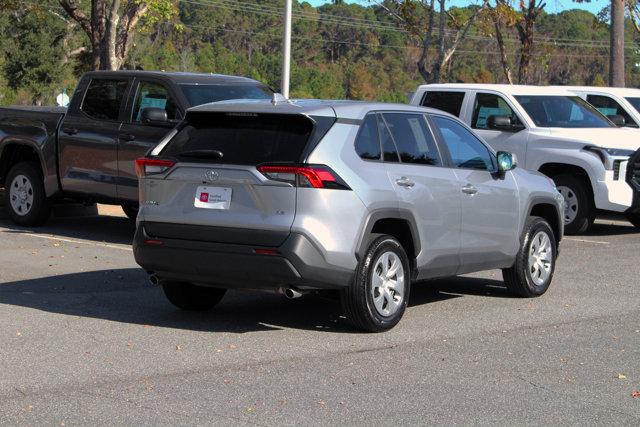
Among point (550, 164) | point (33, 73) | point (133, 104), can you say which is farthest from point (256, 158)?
point (33, 73)

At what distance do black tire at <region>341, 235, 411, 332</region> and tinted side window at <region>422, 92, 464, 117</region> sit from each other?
8.32m

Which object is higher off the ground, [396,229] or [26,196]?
[396,229]

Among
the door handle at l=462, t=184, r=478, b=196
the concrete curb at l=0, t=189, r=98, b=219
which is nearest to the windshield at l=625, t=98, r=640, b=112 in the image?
the concrete curb at l=0, t=189, r=98, b=219

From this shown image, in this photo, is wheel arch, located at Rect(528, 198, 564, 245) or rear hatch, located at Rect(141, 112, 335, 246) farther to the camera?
wheel arch, located at Rect(528, 198, 564, 245)

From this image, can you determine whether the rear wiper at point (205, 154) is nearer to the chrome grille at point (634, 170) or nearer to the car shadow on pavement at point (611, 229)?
the chrome grille at point (634, 170)

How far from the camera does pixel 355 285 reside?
820 cm

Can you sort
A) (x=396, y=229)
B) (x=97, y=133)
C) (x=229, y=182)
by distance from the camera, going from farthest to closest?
(x=97, y=133) → (x=396, y=229) → (x=229, y=182)

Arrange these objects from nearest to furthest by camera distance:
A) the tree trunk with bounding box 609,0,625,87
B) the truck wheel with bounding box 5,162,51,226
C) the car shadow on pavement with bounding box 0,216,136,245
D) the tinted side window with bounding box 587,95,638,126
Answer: the car shadow on pavement with bounding box 0,216,136,245 → the truck wheel with bounding box 5,162,51,226 → the tinted side window with bounding box 587,95,638,126 → the tree trunk with bounding box 609,0,625,87

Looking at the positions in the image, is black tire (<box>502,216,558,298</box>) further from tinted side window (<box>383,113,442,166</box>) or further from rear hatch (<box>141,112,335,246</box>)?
rear hatch (<box>141,112,335,246</box>)

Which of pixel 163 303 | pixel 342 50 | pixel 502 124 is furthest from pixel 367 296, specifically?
pixel 342 50

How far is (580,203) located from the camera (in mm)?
15727

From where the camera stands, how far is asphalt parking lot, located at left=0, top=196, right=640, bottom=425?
6301 mm

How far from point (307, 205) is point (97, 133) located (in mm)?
6450

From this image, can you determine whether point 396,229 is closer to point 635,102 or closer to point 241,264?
point 241,264
